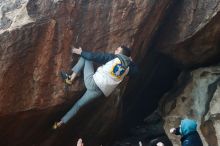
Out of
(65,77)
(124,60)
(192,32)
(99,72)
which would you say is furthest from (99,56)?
(192,32)

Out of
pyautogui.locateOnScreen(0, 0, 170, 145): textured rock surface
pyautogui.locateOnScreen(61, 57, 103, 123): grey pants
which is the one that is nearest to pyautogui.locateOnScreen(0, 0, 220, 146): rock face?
pyautogui.locateOnScreen(0, 0, 170, 145): textured rock surface

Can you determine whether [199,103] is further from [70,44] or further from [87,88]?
[70,44]

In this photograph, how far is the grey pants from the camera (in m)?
9.93

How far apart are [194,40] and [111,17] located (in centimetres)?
332

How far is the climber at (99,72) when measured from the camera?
982 centimetres

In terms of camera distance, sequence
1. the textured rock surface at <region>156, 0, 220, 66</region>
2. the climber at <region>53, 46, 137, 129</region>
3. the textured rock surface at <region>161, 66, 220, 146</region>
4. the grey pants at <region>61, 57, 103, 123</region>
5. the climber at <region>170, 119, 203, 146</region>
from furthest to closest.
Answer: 1. the textured rock surface at <region>161, 66, 220, 146</region>
2. the textured rock surface at <region>156, 0, 220, 66</region>
3. the grey pants at <region>61, 57, 103, 123</region>
4. the climber at <region>53, 46, 137, 129</region>
5. the climber at <region>170, 119, 203, 146</region>

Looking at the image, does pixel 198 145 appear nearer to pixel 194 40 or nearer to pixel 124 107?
pixel 194 40

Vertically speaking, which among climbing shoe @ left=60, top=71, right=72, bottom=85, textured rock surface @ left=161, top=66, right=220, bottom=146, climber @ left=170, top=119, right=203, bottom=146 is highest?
climbing shoe @ left=60, top=71, right=72, bottom=85

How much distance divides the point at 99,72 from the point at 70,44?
1015mm

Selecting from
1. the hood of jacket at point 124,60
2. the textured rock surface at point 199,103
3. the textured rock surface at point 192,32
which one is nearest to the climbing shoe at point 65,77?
the hood of jacket at point 124,60

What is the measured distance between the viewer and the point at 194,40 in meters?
12.8

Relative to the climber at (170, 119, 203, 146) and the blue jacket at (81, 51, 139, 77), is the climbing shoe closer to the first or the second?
the blue jacket at (81, 51, 139, 77)

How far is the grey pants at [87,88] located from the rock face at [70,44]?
0.26 metres

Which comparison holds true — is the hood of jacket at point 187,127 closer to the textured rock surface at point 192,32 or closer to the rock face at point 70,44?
the rock face at point 70,44
